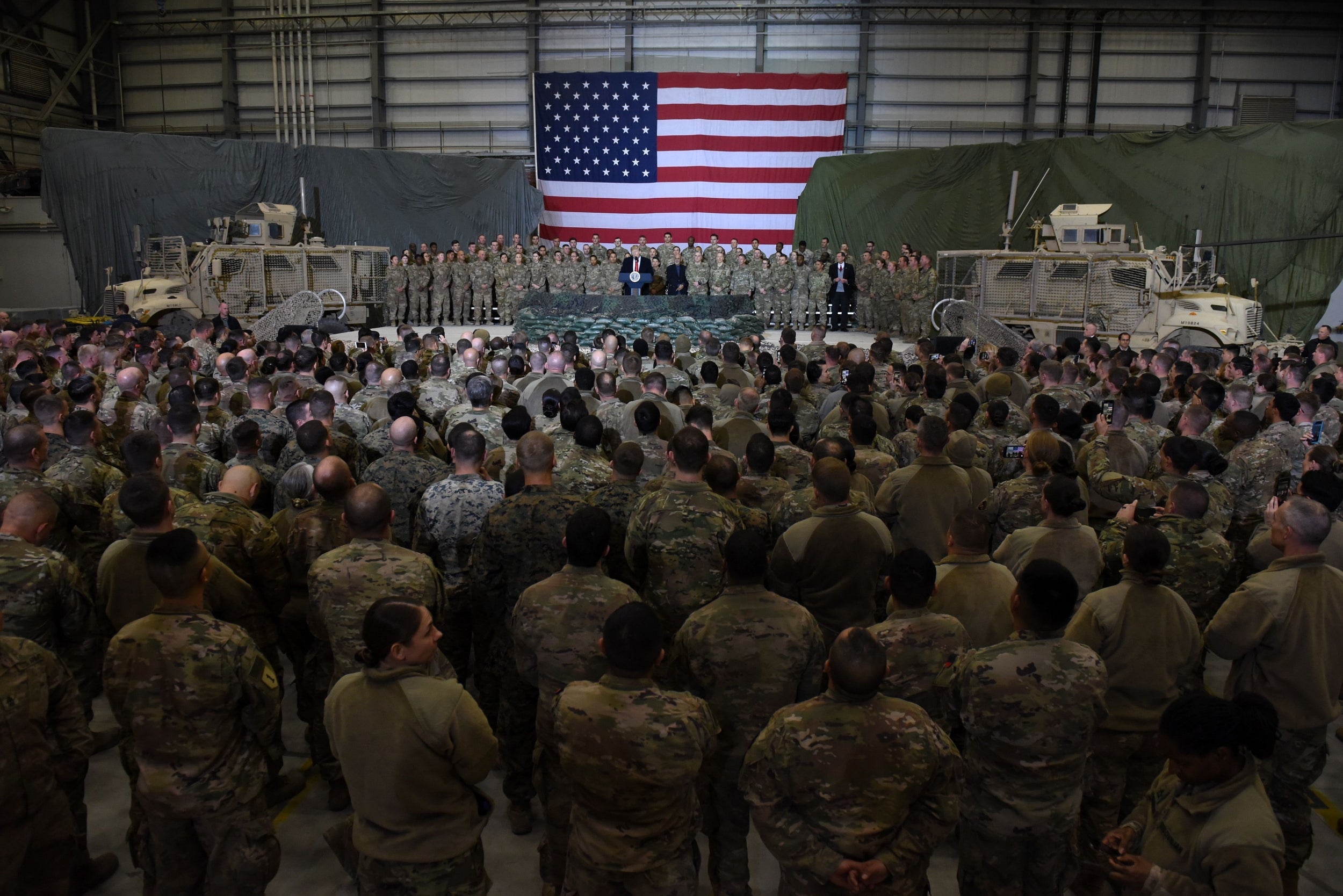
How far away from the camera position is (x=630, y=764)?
2660 millimetres

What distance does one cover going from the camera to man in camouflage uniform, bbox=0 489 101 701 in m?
3.54

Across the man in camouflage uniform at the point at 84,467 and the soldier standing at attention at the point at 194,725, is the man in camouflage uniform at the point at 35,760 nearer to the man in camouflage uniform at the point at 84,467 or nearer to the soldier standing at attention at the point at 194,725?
the soldier standing at attention at the point at 194,725

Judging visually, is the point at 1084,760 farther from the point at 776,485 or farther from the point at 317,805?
the point at 317,805

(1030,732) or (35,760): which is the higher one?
(1030,732)

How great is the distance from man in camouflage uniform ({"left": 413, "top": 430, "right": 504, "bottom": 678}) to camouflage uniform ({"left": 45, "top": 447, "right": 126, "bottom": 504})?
191 centimetres

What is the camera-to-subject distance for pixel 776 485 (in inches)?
194

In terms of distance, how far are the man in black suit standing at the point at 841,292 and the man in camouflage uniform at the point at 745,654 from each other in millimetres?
16581

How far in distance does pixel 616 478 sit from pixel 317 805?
2070mm

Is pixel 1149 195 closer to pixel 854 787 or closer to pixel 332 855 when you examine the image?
pixel 854 787

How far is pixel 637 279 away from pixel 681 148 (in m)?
7.71

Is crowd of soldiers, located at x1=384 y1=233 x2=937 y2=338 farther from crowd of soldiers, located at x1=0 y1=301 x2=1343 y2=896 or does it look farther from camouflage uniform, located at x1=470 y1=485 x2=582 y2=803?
camouflage uniform, located at x1=470 y1=485 x2=582 y2=803

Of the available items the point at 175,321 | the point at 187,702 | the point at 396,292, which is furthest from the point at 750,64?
the point at 187,702

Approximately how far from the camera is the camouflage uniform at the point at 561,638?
3371mm

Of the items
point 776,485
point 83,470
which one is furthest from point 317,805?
point 776,485
